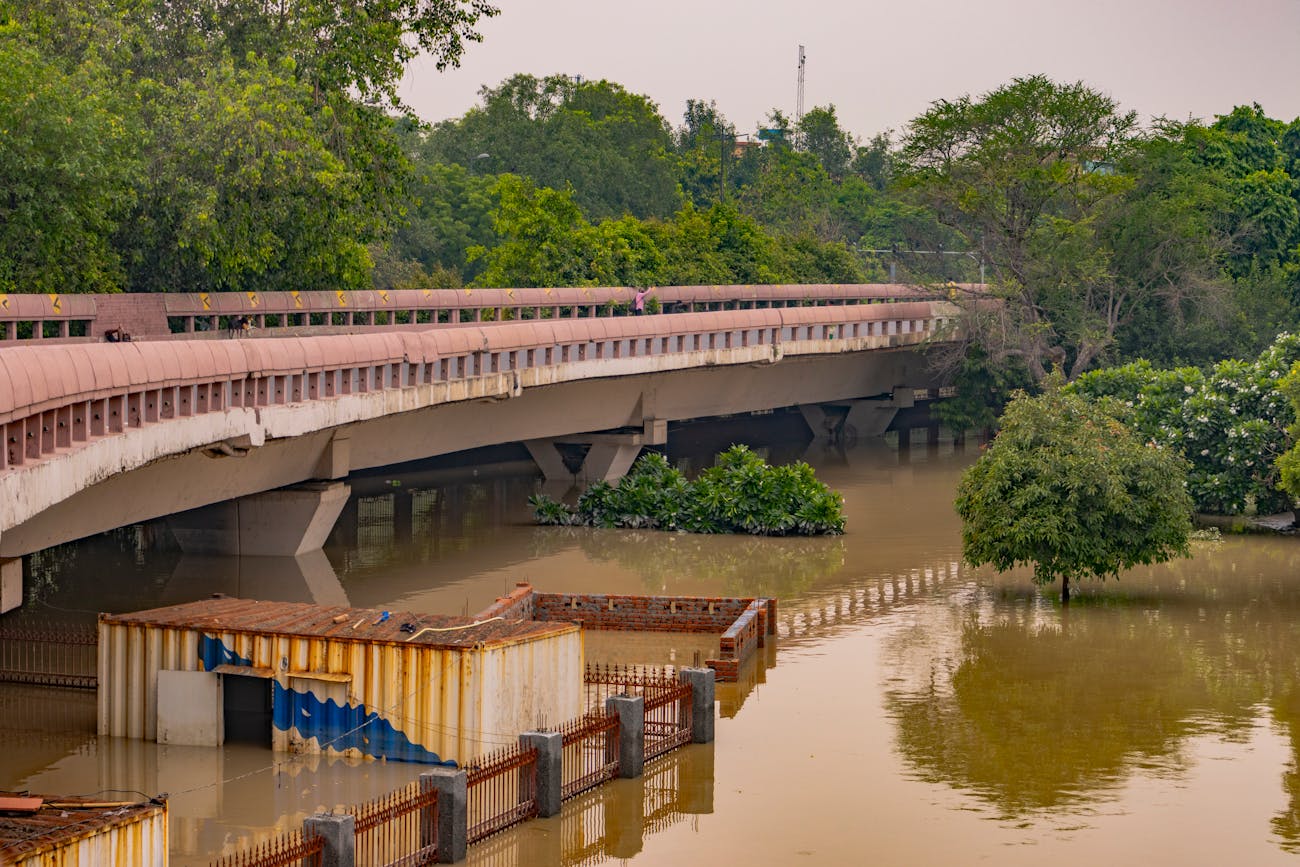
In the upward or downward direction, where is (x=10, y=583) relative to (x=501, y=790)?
upward

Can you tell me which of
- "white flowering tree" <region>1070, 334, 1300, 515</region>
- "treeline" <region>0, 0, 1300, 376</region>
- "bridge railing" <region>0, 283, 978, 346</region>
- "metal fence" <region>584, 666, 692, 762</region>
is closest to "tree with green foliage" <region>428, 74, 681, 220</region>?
"treeline" <region>0, 0, 1300, 376</region>

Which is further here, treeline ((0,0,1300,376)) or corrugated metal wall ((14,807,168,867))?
treeline ((0,0,1300,376))

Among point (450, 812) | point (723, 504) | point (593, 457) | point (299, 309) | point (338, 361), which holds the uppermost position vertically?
point (299, 309)

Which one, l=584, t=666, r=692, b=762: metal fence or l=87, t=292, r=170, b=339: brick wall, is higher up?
l=87, t=292, r=170, b=339: brick wall

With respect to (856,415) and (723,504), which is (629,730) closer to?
(723,504)

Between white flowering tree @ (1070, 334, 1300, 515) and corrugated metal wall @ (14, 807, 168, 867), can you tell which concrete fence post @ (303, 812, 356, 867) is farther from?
white flowering tree @ (1070, 334, 1300, 515)

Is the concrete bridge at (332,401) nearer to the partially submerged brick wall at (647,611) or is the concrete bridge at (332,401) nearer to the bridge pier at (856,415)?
the bridge pier at (856,415)

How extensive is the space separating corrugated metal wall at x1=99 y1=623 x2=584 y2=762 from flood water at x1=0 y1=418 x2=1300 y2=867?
14.7 inches

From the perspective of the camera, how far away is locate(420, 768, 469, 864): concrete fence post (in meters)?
16.9

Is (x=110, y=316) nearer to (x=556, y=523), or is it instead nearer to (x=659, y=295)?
(x=556, y=523)

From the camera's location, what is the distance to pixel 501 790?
1827 centimetres

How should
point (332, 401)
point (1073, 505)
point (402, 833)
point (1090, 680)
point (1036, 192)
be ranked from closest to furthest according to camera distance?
point (402, 833) → point (1090, 680) → point (1073, 505) → point (332, 401) → point (1036, 192)

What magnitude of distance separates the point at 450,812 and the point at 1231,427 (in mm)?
27445

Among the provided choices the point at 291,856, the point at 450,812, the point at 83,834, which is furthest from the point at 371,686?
the point at 83,834
